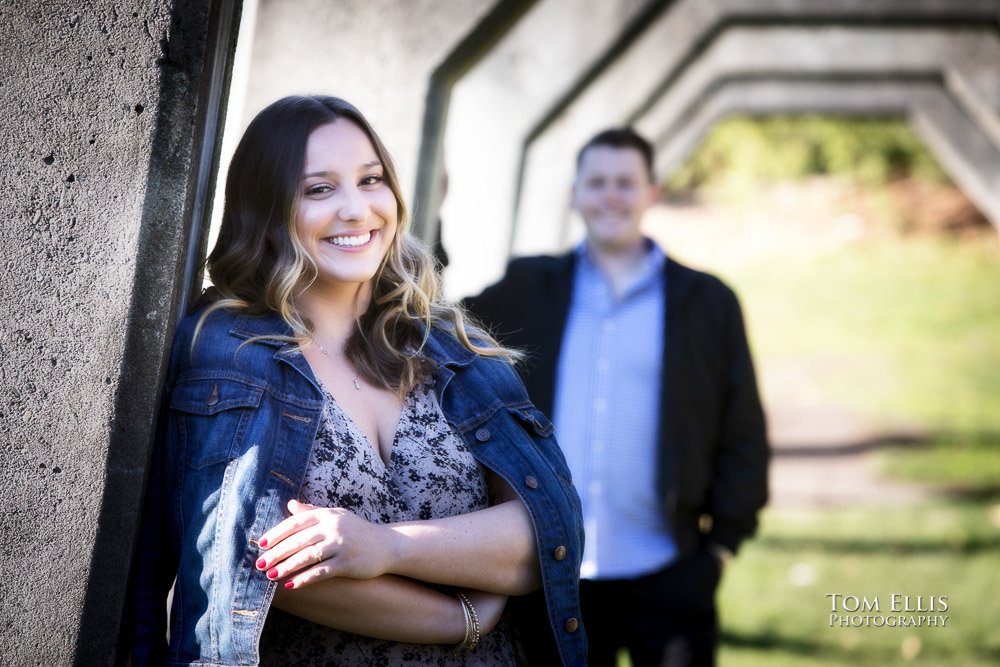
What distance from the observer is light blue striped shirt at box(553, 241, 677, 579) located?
170 inches

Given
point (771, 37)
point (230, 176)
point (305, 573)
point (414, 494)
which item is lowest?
point (305, 573)

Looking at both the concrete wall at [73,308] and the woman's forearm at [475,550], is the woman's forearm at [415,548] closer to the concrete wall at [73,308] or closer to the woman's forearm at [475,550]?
the woman's forearm at [475,550]

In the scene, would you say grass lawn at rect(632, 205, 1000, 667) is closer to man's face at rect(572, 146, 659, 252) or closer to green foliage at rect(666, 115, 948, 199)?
green foliage at rect(666, 115, 948, 199)

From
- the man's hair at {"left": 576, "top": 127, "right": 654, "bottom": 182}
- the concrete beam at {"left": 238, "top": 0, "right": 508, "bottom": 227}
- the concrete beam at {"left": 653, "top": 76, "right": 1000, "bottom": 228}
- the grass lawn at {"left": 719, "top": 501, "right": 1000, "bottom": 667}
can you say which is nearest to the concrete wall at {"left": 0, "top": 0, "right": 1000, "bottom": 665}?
the concrete beam at {"left": 238, "top": 0, "right": 508, "bottom": 227}

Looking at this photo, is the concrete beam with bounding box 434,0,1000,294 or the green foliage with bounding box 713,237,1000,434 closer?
the concrete beam with bounding box 434,0,1000,294

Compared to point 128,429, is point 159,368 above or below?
above

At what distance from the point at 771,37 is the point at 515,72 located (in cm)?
381

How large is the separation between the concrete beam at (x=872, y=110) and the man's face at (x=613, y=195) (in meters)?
6.43

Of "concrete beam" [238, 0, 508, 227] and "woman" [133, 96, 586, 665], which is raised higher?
"concrete beam" [238, 0, 508, 227]

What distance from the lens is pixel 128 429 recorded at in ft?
8.20

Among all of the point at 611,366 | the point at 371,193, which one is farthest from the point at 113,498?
the point at 611,366

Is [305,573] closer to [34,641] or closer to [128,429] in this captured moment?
[128,429]

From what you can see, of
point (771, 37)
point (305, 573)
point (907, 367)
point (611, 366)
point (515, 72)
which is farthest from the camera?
point (907, 367)

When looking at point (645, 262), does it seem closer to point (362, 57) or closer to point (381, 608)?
point (362, 57)
